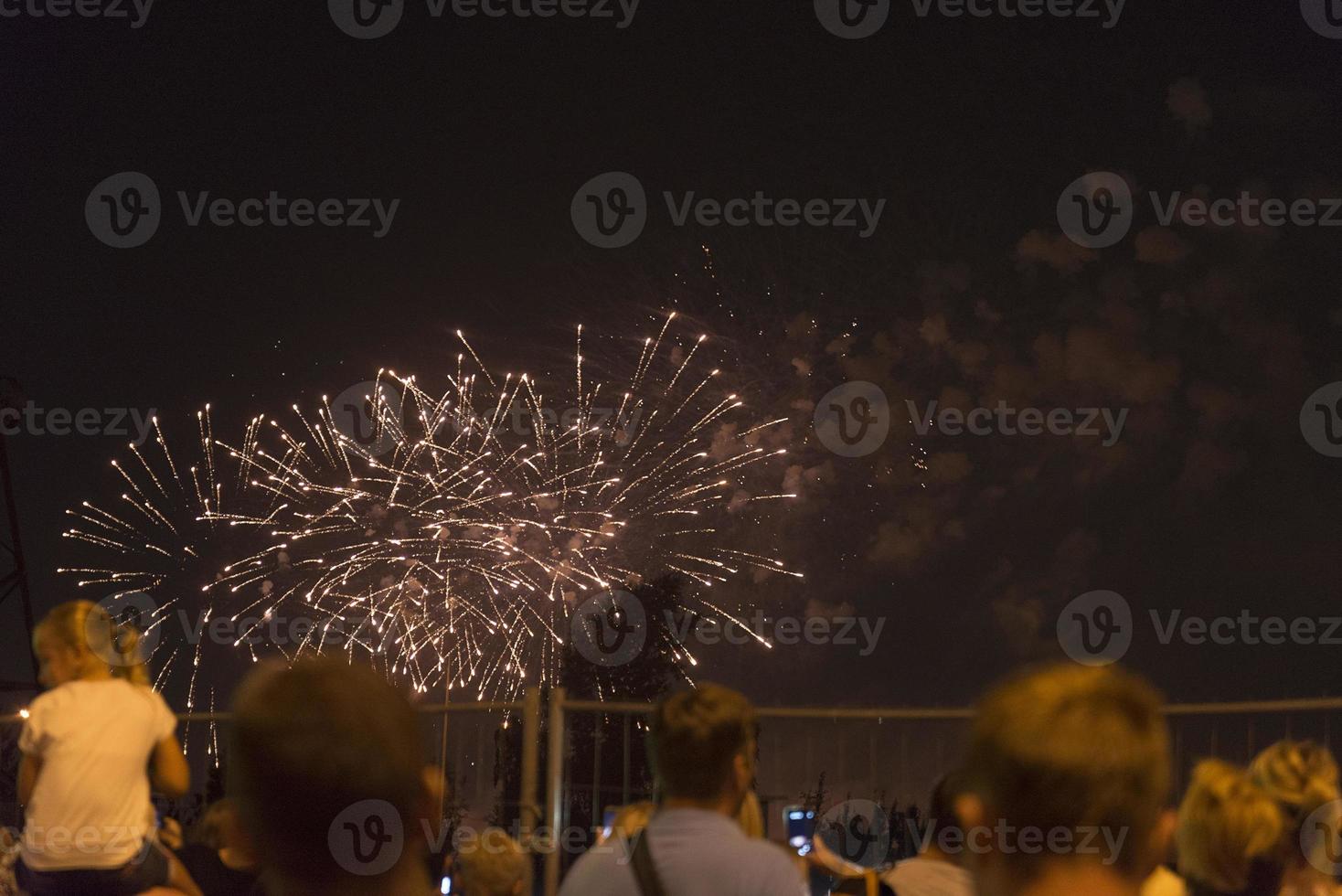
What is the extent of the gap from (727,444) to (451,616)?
200 inches

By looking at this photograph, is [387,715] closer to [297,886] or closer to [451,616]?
[297,886]

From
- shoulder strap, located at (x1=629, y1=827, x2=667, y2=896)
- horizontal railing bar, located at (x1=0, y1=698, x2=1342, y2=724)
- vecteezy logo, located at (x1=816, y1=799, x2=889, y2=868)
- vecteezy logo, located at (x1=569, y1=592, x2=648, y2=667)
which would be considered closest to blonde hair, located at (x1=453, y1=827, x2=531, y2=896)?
horizontal railing bar, located at (x1=0, y1=698, x2=1342, y2=724)

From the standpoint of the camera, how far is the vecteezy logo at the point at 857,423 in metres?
29.2

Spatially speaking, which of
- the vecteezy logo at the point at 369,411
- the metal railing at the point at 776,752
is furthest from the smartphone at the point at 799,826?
the vecteezy logo at the point at 369,411

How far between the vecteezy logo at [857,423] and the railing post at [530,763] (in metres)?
20.8

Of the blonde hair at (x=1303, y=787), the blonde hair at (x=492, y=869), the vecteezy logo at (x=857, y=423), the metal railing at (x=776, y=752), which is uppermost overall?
the vecteezy logo at (x=857, y=423)

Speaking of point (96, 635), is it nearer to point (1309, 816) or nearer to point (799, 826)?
point (799, 826)

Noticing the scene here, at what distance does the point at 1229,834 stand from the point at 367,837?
331cm

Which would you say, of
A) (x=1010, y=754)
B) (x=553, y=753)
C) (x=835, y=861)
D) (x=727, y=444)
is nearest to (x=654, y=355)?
(x=727, y=444)

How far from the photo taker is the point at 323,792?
6.33 feet

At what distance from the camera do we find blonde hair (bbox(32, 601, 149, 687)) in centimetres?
559

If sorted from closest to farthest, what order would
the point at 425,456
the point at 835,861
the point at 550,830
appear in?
the point at 835,861 < the point at 550,830 < the point at 425,456

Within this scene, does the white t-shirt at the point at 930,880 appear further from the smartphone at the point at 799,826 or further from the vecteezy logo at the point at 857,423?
the vecteezy logo at the point at 857,423

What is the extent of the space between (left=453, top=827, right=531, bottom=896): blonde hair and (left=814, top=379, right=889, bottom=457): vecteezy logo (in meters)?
22.0
